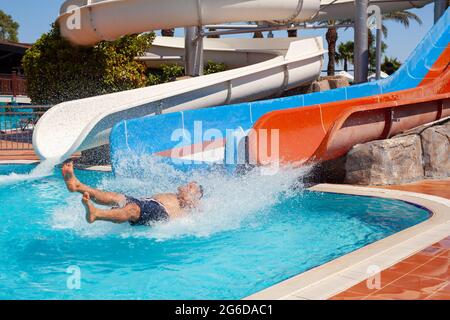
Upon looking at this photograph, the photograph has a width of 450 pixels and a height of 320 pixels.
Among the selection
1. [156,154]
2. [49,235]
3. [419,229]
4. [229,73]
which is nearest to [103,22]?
[229,73]

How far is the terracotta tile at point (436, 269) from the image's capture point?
3.69m

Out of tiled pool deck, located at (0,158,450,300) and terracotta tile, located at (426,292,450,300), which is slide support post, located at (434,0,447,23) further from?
terracotta tile, located at (426,292,450,300)

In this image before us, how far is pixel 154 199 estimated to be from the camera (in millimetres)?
5449

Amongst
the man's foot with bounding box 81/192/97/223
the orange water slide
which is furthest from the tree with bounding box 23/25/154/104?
the man's foot with bounding box 81/192/97/223

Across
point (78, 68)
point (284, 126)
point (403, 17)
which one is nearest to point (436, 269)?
point (284, 126)

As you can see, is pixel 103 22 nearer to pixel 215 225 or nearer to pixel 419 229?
pixel 215 225

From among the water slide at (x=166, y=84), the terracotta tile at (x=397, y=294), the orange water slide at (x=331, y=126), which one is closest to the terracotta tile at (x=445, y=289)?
the terracotta tile at (x=397, y=294)

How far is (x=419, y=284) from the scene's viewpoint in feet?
11.5

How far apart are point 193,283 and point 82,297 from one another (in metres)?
0.79

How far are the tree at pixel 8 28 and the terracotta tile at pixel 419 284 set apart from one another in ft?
240

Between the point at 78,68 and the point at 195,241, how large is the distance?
9590mm

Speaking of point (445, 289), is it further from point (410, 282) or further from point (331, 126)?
point (331, 126)

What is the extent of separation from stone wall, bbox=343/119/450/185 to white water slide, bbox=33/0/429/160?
3570mm

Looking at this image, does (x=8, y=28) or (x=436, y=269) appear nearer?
(x=436, y=269)
